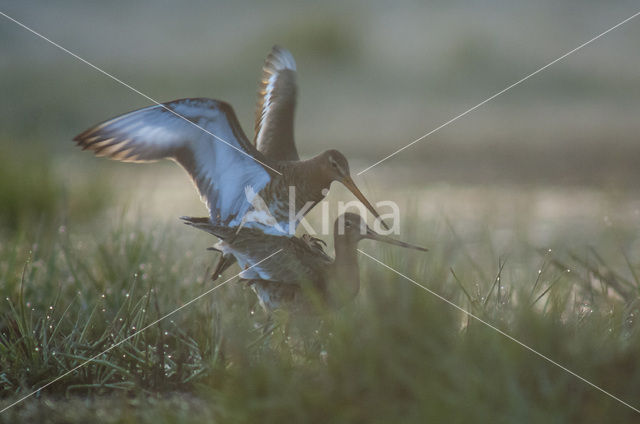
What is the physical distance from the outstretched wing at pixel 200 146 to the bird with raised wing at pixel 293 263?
4.4 inches

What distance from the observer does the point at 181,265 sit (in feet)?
11.9

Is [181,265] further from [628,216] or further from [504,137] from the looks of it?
[504,137]

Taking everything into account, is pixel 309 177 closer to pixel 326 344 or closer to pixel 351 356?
pixel 326 344

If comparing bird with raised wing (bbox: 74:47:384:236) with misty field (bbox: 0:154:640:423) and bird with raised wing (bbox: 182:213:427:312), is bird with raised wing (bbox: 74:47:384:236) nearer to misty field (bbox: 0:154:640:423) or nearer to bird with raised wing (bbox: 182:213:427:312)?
bird with raised wing (bbox: 182:213:427:312)

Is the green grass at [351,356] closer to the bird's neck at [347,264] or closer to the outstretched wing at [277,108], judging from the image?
the bird's neck at [347,264]

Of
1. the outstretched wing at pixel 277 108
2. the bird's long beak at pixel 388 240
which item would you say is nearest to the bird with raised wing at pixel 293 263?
the bird's long beak at pixel 388 240

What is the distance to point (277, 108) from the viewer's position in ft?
11.0

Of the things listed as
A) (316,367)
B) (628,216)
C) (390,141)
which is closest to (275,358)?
Answer: (316,367)

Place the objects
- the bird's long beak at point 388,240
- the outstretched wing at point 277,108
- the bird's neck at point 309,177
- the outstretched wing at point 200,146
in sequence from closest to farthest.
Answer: the bird's long beak at point 388,240, the outstretched wing at point 200,146, the bird's neck at point 309,177, the outstretched wing at point 277,108

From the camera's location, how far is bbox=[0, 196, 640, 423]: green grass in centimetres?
174

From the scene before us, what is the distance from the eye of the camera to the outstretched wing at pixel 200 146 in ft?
8.57

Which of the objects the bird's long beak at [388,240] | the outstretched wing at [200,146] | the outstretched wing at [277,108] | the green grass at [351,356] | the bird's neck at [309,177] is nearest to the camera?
the green grass at [351,356]

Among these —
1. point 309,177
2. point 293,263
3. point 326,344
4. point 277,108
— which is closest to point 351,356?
point 326,344

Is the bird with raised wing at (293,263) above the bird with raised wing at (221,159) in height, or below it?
below
